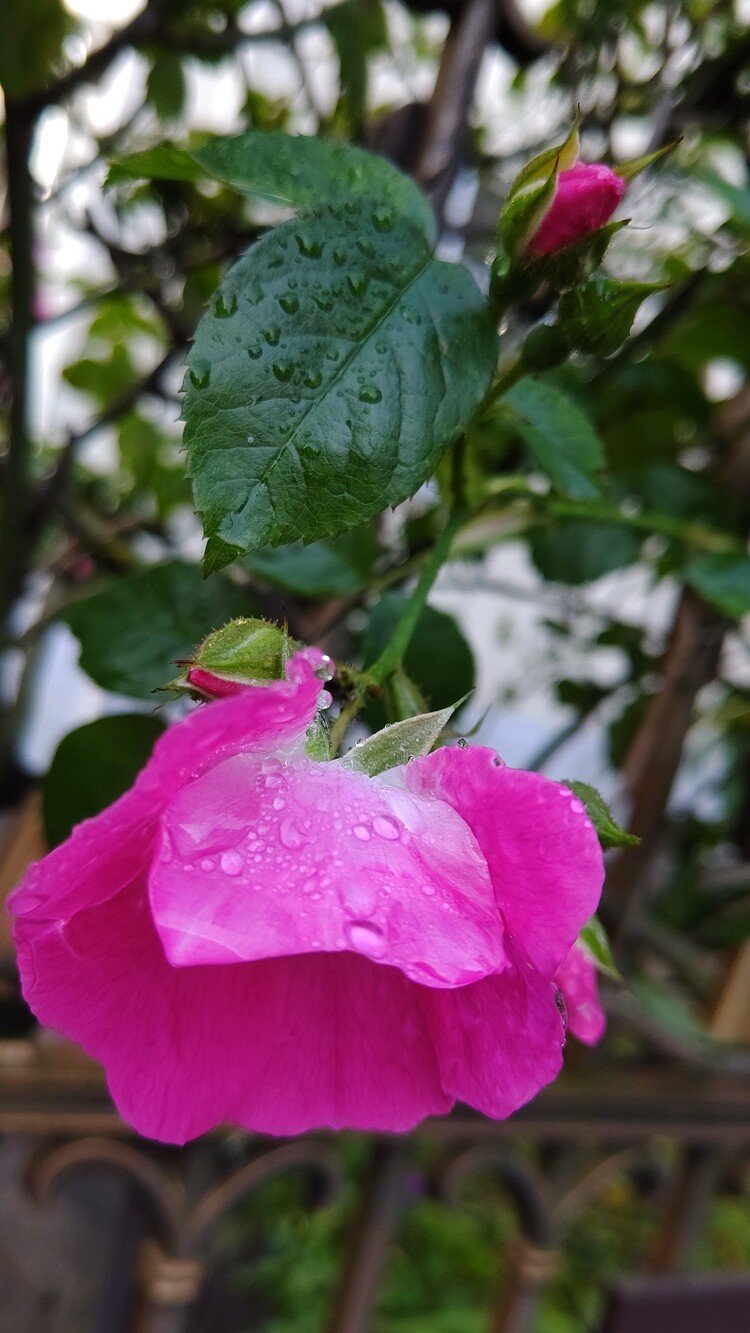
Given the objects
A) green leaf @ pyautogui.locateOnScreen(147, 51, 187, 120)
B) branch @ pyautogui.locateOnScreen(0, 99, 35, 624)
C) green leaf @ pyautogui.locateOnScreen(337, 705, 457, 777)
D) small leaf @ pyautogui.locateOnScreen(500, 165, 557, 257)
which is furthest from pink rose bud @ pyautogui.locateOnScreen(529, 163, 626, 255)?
green leaf @ pyautogui.locateOnScreen(147, 51, 187, 120)

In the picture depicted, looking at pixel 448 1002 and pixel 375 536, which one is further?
pixel 375 536

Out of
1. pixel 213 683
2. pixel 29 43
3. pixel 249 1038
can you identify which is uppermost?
pixel 29 43

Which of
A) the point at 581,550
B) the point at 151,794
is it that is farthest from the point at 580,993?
the point at 581,550

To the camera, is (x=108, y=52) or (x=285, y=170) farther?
(x=108, y=52)

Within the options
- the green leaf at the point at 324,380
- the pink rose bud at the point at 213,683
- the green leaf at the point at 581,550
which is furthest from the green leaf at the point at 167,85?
the pink rose bud at the point at 213,683

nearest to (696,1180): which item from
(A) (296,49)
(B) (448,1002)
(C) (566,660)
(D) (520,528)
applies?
(C) (566,660)

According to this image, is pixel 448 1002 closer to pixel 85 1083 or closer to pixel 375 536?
pixel 375 536

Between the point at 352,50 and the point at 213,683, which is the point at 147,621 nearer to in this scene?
the point at 213,683

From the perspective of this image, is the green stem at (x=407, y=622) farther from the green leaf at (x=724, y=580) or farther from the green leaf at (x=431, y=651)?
the green leaf at (x=724, y=580)
